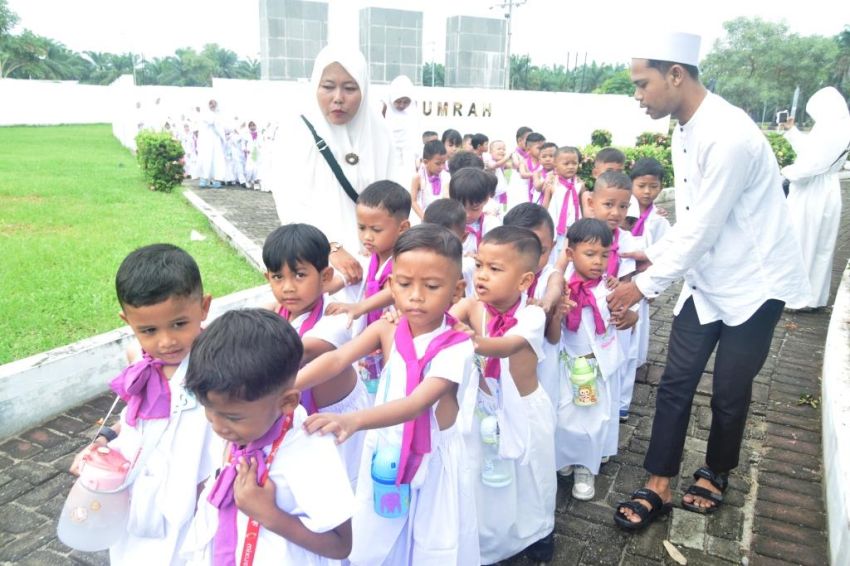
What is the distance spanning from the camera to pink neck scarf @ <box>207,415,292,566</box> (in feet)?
5.46

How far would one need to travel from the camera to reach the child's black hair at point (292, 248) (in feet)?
8.07

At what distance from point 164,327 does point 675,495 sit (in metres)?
2.73

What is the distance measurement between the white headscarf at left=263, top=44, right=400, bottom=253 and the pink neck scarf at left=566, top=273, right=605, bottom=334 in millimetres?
1318

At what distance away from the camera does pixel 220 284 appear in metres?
6.38

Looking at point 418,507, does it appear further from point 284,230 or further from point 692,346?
point 692,346

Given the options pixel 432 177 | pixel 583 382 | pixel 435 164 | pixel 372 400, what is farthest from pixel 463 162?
pixel 372 400

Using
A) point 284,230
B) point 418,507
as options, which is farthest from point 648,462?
point 284,230

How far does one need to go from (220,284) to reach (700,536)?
491cm

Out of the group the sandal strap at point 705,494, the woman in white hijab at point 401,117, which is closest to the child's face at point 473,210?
the sandal strap at point 705,494

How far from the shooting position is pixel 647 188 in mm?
4781

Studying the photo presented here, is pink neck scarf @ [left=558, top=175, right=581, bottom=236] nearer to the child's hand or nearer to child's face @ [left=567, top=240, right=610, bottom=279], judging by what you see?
child's face @ [left=567, top=240, right=610, bottom=279]

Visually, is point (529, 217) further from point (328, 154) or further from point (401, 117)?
point (401, 117)

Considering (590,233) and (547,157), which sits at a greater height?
(547,157)

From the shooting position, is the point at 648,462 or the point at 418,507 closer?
the point at 418,507
